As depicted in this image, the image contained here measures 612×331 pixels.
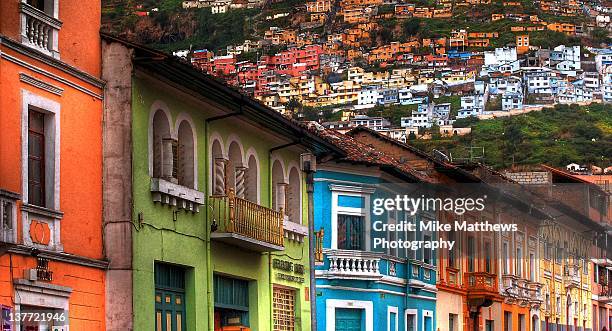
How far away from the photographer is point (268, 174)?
34.9 m

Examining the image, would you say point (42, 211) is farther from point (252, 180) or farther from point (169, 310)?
point (252, 180)

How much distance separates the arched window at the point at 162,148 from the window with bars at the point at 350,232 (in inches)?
762

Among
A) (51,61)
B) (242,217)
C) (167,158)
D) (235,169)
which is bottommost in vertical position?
(242,217)

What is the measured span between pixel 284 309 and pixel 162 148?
8.07m

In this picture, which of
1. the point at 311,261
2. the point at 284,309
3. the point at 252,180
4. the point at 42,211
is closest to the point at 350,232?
the point at 311,261

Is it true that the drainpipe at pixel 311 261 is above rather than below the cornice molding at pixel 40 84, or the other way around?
below

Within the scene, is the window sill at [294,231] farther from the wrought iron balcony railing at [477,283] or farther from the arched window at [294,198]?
the wrought iron balcony railing at [477,283]

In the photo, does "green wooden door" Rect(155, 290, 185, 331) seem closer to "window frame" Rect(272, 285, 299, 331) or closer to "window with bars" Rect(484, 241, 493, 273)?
"window frame" Rect(272, 285, 299, 331)

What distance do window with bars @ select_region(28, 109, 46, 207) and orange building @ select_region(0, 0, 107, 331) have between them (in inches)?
0.6

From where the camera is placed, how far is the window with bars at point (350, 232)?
47.8 metres

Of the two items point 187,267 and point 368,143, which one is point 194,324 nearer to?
point 187,267

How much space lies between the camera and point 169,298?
28.6 meters

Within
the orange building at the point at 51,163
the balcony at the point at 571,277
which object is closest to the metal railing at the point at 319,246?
the orange building at the point at 51,163

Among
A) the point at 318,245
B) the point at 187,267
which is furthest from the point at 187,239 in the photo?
the point at 318,245
